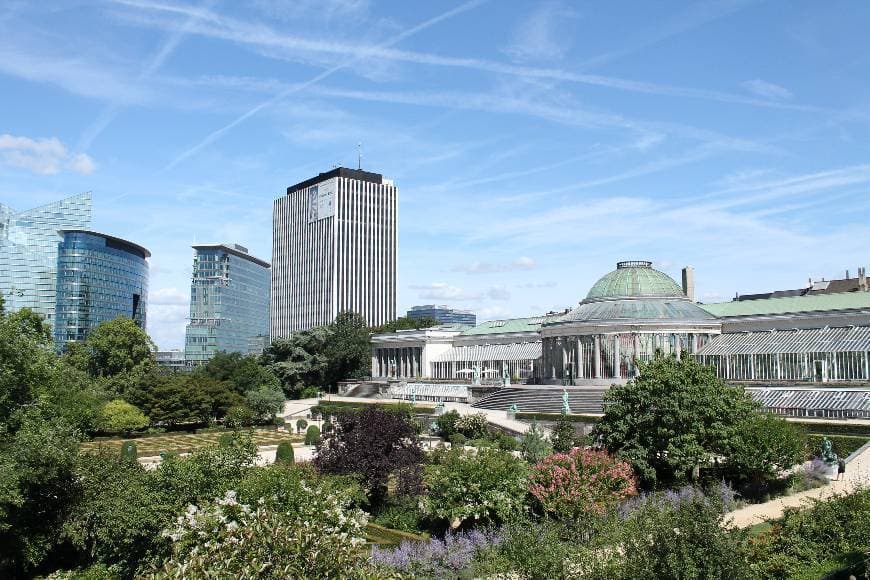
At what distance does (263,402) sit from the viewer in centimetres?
6181

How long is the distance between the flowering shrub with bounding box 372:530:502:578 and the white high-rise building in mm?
128531

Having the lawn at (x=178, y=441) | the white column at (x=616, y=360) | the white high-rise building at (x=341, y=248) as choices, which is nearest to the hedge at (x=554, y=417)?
the white column at (x=616, y=360)

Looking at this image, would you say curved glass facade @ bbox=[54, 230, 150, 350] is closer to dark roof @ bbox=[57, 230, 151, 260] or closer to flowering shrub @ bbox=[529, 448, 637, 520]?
dark roof @ bbox=[57, 230, 151, 260]

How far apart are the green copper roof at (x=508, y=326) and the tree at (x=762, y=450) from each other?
2160 inches

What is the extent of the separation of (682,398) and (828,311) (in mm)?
37011

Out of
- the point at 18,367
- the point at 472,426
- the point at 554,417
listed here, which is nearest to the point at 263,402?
the point at 472,426

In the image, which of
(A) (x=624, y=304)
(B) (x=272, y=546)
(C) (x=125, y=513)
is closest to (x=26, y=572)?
(C) (x=125, y=513)

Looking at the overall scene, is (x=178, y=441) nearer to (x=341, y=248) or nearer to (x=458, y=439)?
(x=458, y=439)

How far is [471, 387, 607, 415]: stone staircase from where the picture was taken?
54.3 meters

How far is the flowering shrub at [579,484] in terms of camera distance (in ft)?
76.0

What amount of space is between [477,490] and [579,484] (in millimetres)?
3360

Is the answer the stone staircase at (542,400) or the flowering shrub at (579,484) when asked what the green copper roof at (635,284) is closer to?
the stone staircase at (542,400)

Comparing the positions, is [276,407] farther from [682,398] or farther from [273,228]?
[273,228]

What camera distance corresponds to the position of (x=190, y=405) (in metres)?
57.3
